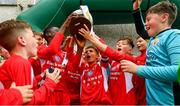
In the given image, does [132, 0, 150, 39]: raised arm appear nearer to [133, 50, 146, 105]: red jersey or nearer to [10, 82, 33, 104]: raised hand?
[133, 50, 146, 105]: red jersey

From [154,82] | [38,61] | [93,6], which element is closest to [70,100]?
[38,61]

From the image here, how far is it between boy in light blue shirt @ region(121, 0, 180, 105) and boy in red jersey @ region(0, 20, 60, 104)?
1.77ft

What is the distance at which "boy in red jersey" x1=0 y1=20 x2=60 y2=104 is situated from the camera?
2.12 meters

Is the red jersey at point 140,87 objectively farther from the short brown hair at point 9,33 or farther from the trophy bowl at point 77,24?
the short brown hair at point 9,33

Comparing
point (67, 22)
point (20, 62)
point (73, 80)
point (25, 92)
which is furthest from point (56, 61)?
point (25, 92)

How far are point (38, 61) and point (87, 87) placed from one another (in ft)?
1.62

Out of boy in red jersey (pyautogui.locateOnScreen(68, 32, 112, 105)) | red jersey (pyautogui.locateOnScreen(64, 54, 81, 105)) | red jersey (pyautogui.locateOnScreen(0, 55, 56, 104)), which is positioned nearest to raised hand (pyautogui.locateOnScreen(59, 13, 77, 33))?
boy in red jersey (pyautogui.locateOnScreen(68, 32, 112, 105))

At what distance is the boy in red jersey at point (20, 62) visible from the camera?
212cm

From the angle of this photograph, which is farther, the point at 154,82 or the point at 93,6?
the point at 93,6

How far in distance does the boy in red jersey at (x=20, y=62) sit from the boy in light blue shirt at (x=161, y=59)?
1.77ft

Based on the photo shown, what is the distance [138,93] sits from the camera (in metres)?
3.20

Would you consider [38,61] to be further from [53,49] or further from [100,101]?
[100,101]

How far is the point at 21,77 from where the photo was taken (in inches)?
83.4

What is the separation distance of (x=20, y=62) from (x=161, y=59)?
892 millimetres
